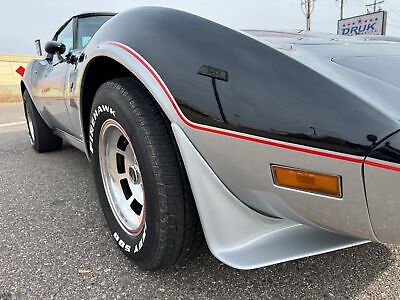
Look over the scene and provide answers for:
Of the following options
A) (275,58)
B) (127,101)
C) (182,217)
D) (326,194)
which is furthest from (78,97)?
(326,194)

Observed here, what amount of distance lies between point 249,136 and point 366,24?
22.7 m

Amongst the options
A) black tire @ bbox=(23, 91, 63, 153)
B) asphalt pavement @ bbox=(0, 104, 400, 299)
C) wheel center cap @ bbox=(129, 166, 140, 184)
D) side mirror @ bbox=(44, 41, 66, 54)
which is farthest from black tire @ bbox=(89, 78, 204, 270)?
black tire @ bbox=(23, 91, 63, 153)

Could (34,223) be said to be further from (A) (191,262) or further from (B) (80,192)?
(A) (191,262)

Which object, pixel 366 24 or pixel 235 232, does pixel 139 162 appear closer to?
pixel 235 232

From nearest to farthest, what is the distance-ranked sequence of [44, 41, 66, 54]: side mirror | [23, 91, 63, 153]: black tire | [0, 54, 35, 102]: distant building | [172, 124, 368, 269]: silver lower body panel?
[172, 124, 368, 269]: silver lower body panel, [44, 41, 66, 54]: side mirror, [23, 91, 63, 153]: black tire, [0, 54, 35, 102]: distant building

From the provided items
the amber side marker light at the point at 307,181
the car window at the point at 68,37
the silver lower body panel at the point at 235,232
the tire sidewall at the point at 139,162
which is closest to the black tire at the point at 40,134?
the car window at the point at 68,37

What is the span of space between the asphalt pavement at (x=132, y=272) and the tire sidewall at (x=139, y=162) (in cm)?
13

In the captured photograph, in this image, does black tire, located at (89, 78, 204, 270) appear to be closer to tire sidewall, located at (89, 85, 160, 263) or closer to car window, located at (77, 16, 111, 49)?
tire sidewall, located at (89, 85, 160, 263)

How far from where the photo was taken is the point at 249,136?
1142mm

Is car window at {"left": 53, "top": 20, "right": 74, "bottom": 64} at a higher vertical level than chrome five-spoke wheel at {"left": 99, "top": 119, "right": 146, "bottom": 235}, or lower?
higher

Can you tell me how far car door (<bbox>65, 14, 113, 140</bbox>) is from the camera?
218 centimetres

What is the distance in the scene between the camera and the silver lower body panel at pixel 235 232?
1.28m

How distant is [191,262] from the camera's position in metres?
1.68

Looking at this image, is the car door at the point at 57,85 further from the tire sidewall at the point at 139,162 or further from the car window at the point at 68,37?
the tire sidewall at the point at 139,162
